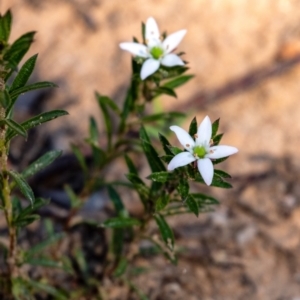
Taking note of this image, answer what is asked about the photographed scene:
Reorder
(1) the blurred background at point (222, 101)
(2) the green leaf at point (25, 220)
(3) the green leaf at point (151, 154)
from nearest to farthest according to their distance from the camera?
(2) the green leaf at point (25, 220) → (3) the green leaf at point (151, 154) → (1) the blurred background at point (222, 101)

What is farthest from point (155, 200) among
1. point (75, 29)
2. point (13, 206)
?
point (75, 29)

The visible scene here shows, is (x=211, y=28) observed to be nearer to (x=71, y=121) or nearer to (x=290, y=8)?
(x=290, y=8)

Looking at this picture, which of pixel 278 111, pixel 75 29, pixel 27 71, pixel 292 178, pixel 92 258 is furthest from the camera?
pixel 75 29

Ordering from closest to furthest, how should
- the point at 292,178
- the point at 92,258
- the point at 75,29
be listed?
the point at 92,258 → the point at 292,178 → the point at 75,29

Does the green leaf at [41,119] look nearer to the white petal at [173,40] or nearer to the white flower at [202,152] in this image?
the white flower at [202,152]

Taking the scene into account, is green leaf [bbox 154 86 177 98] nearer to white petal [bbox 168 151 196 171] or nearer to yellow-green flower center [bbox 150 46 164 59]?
yellow-green flower center [bbox 150 46 164 59]

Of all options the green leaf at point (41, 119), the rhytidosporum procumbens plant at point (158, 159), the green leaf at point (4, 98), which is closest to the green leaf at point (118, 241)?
the rhytidosporum procumbens plant at point (158, 159)
